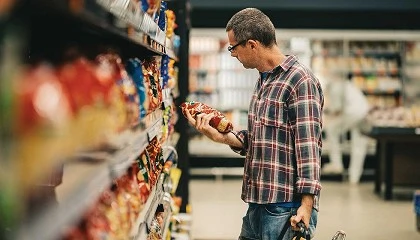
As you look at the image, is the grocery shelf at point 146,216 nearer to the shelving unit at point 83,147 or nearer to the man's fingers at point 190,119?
the shelving unit at point 83,147

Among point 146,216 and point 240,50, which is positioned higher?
point 240,50

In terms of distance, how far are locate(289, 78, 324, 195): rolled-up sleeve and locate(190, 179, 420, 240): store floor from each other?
3.46 meters

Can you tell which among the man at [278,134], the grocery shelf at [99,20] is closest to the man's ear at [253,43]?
the man at [278,134]

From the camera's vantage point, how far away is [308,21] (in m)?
10.4

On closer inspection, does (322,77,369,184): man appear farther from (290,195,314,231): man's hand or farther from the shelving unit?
the shelving unit

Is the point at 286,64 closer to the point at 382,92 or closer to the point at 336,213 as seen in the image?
the point at 336,213

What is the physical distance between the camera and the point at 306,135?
9.31 ft

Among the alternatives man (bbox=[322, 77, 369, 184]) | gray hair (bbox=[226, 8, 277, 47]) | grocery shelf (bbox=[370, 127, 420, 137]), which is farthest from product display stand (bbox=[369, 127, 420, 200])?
gray hair (bbox=[226, 8, 277, 47])

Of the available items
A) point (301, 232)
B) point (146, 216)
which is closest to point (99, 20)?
point (146, 216)

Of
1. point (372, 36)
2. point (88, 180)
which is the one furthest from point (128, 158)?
point (372, 36)

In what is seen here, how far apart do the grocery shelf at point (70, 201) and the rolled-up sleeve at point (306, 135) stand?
1510mm

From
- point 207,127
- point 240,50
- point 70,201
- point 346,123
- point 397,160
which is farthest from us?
point 346,123

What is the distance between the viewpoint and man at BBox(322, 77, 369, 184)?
10336mm

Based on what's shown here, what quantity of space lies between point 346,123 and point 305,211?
26.0ft
